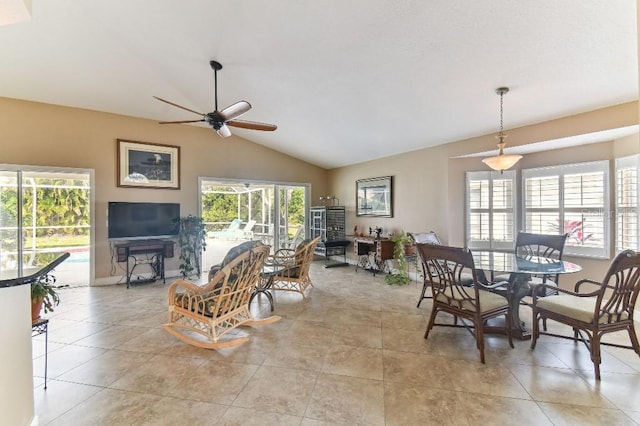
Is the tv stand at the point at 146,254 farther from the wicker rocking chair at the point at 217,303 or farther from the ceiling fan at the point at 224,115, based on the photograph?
the ceiling fan at the point at 224,115

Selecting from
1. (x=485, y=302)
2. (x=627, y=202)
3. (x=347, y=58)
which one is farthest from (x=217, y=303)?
(x=627, y=202)

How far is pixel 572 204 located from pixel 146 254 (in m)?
7.30

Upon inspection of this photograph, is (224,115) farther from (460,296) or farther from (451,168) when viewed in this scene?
(451,168)

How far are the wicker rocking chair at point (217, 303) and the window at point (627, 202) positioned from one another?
4.56m

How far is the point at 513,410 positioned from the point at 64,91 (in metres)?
6.74

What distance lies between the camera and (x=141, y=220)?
17.7 ft

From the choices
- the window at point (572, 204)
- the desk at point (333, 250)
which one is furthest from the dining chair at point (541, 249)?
the desk at point (333, 250)

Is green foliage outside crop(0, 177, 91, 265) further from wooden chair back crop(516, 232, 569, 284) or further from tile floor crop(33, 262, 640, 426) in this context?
wooden chair back crop(516, 232, 569, 284)

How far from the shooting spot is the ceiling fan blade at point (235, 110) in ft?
10.3

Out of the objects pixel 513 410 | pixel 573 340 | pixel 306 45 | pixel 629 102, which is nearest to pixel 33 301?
pixel 306 45

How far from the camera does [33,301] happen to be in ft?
6.72

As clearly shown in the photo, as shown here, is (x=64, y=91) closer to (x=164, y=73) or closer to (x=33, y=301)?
(x=164, y=73)

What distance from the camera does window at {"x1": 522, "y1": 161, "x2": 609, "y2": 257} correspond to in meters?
3.88

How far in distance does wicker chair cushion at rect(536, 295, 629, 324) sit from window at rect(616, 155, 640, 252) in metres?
1.65
